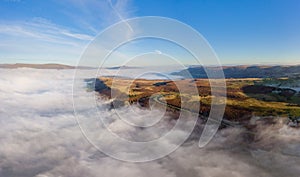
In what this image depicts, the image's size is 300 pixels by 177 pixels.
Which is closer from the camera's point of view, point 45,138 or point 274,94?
point 274,94

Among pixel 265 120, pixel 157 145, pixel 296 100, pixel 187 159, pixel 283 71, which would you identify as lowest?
pixel 187 159

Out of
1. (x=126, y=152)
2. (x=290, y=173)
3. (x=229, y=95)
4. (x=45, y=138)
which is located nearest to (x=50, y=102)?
(x=45, y=138)

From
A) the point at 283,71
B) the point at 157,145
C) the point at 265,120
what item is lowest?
the point at 157,145

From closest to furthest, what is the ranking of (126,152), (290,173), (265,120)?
(290,173)
(265,120)
(126,152)

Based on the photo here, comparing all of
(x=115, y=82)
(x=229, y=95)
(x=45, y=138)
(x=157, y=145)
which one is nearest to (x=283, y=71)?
(x=229, y=95)

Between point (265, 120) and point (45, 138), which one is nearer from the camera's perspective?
point (265, 120)

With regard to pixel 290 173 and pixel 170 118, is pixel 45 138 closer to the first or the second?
pixel 170 118

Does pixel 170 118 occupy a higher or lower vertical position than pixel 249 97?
lower

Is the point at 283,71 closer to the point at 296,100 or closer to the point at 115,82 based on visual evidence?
the point at 296,100

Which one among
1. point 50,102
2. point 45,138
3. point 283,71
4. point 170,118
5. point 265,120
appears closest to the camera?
point 265,120
